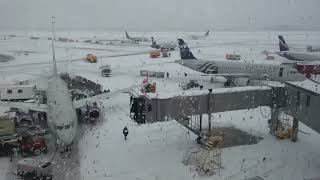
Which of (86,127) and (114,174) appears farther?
(86,127)

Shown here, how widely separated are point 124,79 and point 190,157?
1496 inches

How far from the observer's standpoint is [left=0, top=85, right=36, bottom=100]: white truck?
44.4 meters

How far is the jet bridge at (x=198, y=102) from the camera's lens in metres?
29.5

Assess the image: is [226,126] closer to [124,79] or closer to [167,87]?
[167,87]

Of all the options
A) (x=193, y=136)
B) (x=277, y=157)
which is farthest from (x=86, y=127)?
(x=277, y=157)

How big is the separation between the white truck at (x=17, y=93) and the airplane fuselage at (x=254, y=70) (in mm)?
28867

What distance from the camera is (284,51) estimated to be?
93625 mm

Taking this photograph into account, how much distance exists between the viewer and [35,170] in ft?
83.0

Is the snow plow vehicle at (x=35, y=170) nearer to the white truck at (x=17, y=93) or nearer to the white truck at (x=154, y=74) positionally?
the white truck at (x=17, y=93)

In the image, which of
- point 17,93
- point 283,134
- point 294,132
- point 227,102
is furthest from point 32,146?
point 294,132

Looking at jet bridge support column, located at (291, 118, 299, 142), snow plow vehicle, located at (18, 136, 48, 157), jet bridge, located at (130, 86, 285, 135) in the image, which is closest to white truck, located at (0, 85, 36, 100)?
snow plow vehicle, located at (18, 136, 48, 157)

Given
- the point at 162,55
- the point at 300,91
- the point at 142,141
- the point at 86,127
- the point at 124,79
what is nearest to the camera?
the point at 300,91

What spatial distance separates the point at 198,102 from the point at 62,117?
40.4ft

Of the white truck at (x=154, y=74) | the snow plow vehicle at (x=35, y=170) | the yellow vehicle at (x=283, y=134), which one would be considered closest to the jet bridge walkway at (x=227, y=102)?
the yellow vehicle at (x=283, y=134)
